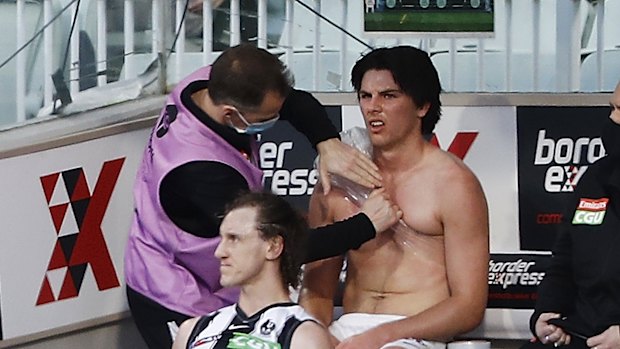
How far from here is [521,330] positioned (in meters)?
4.79

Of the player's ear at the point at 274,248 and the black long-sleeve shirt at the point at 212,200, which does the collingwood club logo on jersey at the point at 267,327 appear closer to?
the player's ear at the point at 274,248

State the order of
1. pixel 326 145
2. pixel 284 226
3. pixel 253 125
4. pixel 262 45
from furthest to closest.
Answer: pixel 262 45 < pixel 326 145 < pixel 253 125 < pixel 284 226

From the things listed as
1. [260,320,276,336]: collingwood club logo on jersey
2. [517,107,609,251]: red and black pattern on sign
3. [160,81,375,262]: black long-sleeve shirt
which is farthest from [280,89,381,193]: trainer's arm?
[260,320,276,336]: collingwood club logo on jersey

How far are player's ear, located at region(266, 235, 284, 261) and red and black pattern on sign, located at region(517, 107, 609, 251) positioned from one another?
4.86ft

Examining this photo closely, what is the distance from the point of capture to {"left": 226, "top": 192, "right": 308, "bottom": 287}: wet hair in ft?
11.7

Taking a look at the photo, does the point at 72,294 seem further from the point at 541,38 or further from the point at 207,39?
the point at 541,38

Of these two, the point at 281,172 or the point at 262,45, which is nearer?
the point at 281,172

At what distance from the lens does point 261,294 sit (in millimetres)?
3533

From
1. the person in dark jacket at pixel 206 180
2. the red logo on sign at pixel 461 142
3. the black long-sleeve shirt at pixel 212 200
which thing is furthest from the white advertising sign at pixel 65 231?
the red logo on sign at pixel 461 142

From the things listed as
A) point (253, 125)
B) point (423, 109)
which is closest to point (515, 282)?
point (423, 109)

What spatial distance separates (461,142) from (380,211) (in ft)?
2.83

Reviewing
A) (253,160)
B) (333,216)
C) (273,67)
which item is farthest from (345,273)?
(273,67)

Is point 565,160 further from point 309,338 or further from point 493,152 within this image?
point 309,338

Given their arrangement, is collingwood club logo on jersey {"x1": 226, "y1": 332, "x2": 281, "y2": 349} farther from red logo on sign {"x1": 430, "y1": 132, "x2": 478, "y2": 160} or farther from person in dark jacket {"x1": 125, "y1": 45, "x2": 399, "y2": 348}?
red logo on sign {"x1": 430, "y1": 132, "x2": 478, "y2": 160}
